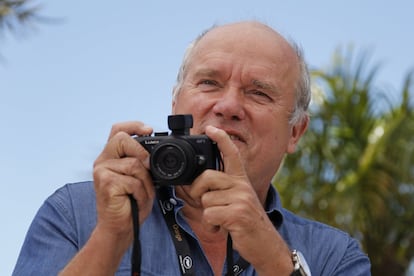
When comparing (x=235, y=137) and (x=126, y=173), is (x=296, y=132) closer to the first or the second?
(x=235, y=137)

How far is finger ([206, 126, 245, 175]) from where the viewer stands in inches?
106

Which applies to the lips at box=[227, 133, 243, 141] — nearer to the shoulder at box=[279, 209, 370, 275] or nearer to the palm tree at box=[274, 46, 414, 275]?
the shoulder at box=[279, 209, 370, 275]

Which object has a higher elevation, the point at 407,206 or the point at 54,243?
the point at 54,243

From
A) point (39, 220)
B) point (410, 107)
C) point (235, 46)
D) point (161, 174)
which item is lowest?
point (410, 107)

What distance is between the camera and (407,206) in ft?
42.2

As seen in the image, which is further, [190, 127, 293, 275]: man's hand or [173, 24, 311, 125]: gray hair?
[173, 24, 311, 125]: gray hair

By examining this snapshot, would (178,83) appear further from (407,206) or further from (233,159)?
(407,206)

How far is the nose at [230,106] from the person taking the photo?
3225 millimetres

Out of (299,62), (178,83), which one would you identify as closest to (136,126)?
(178,83)

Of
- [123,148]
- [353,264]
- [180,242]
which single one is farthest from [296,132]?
[123,148]

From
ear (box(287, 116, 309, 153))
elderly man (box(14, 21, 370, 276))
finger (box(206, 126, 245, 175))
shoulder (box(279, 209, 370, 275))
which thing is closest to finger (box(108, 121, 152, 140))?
elderly man (box(14, 21, 370, 276))

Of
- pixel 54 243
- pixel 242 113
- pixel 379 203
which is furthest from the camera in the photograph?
pixel 379 203

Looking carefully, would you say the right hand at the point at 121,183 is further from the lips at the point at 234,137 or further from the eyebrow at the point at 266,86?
the eyebrow at the point at 266,86

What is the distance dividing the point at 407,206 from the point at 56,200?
1037 centimetres
